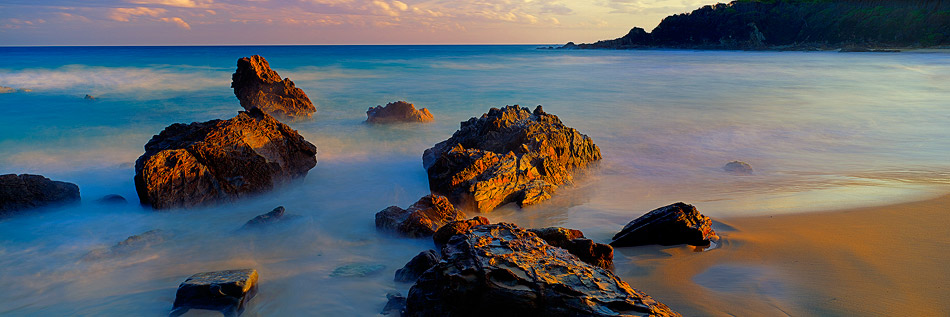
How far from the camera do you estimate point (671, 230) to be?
13.2ft

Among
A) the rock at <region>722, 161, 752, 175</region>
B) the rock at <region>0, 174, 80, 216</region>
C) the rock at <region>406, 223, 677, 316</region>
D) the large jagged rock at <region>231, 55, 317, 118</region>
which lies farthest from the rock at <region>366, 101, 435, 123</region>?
the rock at <region>406, 223, 677, 316</region>

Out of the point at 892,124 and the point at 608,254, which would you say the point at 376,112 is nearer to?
the point at 608,254

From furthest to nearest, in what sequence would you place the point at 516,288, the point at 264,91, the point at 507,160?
the point at 264,91, the point at 507,160, the point at 516,288

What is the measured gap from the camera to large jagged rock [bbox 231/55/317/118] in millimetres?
11836

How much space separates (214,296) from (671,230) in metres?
3.19

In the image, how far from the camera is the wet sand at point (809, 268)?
10.1 ft

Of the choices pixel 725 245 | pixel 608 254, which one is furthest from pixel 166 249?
pixel 725 245

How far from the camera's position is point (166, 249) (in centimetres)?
459

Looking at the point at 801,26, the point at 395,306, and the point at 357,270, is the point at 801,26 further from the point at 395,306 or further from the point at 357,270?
the point at 395,306

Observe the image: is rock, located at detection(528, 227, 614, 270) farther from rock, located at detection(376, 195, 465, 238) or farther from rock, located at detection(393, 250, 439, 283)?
rock, located at detection(376, 195, 465, 238)

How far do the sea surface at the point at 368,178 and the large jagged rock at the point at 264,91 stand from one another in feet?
1.71

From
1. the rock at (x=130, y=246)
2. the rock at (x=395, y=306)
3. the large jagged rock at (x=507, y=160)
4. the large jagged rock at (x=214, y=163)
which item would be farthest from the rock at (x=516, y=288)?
the large jagged rock at (x=214, y=163)

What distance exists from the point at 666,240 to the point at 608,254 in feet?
2.19

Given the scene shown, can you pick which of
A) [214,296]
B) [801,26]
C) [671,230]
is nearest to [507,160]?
[671,230]
